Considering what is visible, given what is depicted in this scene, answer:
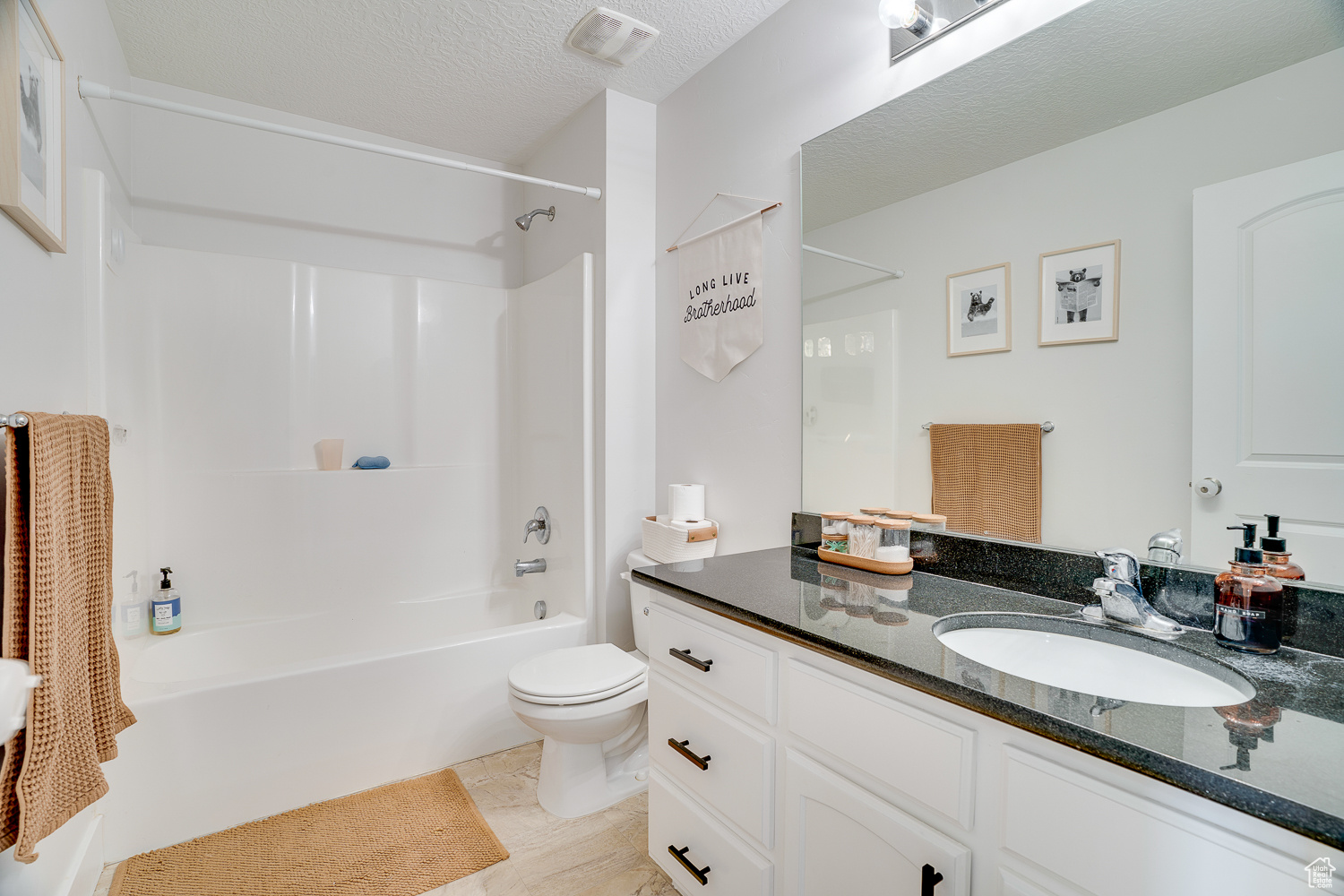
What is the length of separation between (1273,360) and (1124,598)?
0.43 meters

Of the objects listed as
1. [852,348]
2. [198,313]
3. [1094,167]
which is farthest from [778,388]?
[198,313]

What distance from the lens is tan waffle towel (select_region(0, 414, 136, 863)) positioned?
0.93m

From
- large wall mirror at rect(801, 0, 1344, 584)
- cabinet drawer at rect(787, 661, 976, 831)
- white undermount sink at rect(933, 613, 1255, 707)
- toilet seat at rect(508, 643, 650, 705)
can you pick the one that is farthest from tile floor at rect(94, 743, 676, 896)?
large wall mirror at rect(801, 0, 1344, 584)

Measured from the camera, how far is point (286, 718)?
186 centimetres

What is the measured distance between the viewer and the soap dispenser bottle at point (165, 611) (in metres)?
2.19

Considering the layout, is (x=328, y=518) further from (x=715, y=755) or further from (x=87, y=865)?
(x=715, y=755)

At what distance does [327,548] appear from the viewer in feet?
8.43

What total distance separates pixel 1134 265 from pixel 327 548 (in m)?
2.74

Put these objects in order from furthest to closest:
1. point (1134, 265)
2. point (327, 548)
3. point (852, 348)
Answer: point (327, 548) → point (852, 348) → point (1134, 265)

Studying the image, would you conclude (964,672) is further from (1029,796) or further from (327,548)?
(327,548)

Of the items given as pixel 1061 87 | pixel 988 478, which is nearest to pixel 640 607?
pixel 988 478

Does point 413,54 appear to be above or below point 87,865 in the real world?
above

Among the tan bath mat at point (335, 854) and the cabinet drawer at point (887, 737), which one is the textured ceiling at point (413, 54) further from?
the tan bath mat at point (335, 854)

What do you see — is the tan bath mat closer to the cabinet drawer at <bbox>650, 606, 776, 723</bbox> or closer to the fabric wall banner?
the cabinet drawer at <bbox>650, 606, 776, 723</bbox>
